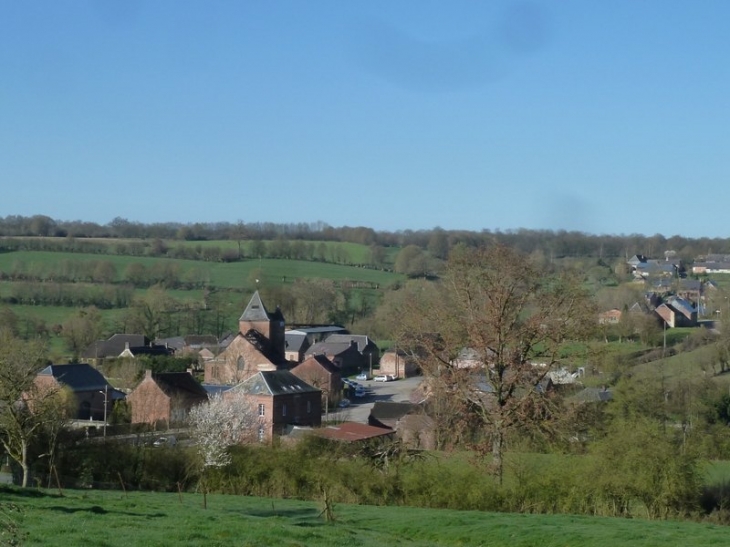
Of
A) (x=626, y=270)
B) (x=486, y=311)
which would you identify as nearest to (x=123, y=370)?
(x=486, y=311)

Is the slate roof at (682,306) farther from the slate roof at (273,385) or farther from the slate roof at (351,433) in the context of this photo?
the slate roof at (351,433)

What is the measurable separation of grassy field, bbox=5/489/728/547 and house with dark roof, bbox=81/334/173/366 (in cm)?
5389

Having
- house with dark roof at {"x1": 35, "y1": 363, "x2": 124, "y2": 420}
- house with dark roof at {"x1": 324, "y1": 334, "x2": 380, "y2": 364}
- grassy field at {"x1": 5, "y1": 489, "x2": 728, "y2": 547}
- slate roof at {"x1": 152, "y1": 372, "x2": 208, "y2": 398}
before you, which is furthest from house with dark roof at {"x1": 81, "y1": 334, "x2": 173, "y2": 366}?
grassy field at {"x1": 5, "y1": 489, "x2": 728, "y2": 547}

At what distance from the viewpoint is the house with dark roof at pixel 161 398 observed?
45.6 metres

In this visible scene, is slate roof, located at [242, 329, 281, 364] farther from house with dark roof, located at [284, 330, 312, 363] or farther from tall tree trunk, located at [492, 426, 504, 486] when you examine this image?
tall tree trunk, located at [492, 426, 504, 486]

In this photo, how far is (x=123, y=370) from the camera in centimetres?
6053

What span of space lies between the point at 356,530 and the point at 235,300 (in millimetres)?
83303

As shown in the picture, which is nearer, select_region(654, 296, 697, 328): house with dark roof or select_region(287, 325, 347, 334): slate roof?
select_region(287, 325, 347, 334): slate roof

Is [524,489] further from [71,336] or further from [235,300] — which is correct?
[235,300]

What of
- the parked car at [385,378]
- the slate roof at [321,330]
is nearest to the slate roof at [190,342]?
the slate roof at [321,330]

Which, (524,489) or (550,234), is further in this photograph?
(550,234)

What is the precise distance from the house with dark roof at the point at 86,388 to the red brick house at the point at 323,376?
12043mm

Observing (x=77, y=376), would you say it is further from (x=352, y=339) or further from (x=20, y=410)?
(x=352, y=339)

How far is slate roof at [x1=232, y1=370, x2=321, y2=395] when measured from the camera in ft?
149
